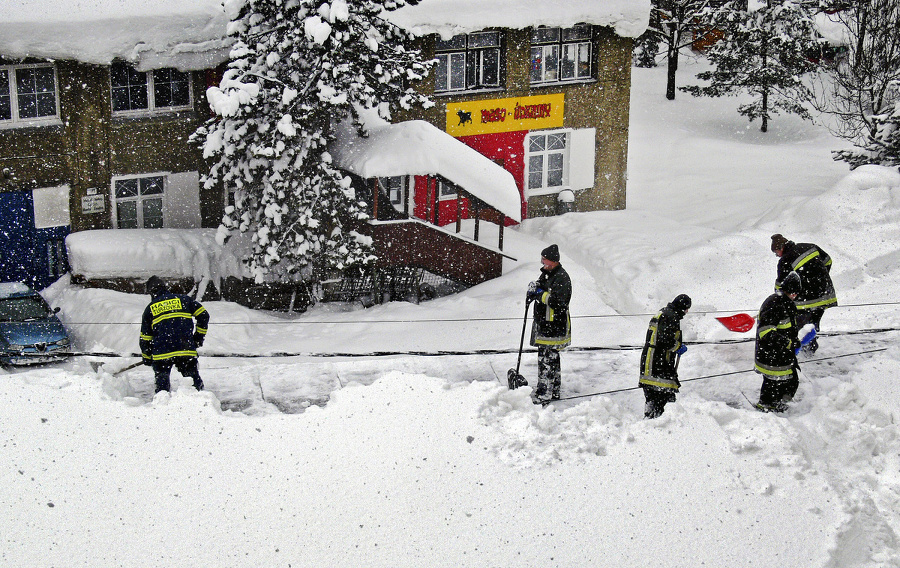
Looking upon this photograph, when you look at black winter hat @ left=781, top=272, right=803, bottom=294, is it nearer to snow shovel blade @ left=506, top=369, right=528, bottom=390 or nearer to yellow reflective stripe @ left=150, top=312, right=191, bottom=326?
snow shovel blade @ left=506, top=369, right=528, bottom=390

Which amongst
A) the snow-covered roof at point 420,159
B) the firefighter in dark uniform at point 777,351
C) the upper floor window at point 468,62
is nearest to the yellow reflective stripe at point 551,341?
the firefighter in dark uniform at point 777,351

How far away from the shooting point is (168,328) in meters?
9.71

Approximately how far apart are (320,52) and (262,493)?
949 centimetres

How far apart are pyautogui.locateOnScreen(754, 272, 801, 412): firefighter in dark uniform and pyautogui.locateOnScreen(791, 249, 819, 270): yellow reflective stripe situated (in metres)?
1.90

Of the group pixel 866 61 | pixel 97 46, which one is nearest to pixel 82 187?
pixel 97 46

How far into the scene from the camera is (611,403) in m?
9.12

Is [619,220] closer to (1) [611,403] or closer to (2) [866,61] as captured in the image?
(2) [866,61]

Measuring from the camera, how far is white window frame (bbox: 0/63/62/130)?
17062mm

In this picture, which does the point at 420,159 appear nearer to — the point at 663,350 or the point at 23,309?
the point at 23,309

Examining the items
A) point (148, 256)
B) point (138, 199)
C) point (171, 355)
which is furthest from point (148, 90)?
point (171, 355)

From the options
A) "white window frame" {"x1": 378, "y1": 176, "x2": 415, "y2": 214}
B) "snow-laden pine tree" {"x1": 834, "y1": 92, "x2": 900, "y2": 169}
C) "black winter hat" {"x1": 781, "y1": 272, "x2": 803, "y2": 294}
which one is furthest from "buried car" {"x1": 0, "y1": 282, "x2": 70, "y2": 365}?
"snow-laden pine tree" {"x1": 834, "y1": 92, "x2": 900, "y2": 169}

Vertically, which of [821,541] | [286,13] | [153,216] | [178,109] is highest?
[286,13]

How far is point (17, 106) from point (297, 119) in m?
6.55

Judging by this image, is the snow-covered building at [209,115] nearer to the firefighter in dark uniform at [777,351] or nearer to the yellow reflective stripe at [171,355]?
the yellow reflective stripe at [171,355]
